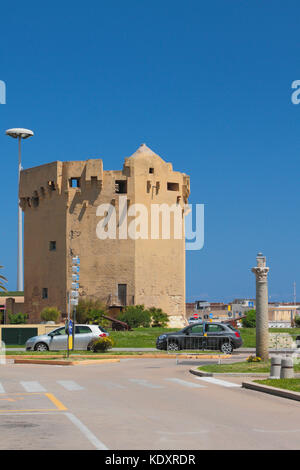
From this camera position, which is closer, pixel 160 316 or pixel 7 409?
pixel 7 409

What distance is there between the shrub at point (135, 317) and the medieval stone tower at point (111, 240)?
1.27 meters

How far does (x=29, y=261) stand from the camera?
62.4 meters

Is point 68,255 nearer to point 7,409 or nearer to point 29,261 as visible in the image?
point 29,261

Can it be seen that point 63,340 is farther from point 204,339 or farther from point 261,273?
point 261,273

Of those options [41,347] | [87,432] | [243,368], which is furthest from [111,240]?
[87,432]

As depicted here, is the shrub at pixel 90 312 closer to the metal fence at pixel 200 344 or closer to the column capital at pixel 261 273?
the metal fence at pixel 200 344

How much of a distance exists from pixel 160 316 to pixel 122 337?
1218cm

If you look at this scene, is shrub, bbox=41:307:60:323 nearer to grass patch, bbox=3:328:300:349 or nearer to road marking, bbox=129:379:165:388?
grass patch, bbox=3:328:300:349

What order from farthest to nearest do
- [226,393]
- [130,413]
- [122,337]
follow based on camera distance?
1. [122,337]
2. [226,393]
3. [130,413]

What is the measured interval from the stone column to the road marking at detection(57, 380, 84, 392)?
8.21 m

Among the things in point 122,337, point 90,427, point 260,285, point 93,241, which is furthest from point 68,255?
point 90,427

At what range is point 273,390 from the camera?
49.5 ft

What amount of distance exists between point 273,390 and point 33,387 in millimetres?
6007

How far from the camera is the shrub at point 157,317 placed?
56.8m
